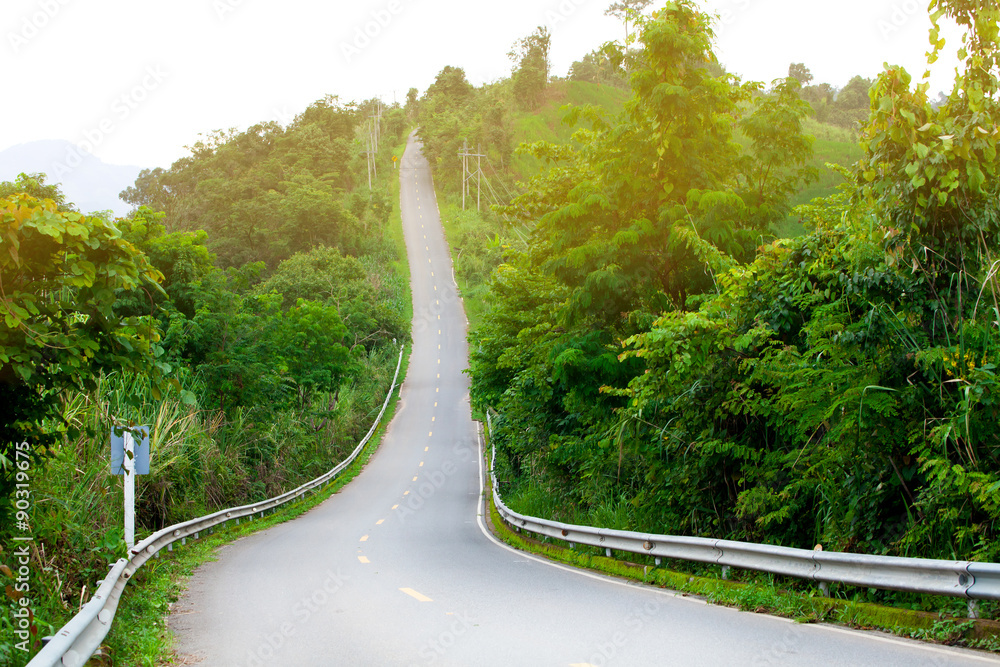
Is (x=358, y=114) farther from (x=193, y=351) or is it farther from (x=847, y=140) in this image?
(x=193, y=351)

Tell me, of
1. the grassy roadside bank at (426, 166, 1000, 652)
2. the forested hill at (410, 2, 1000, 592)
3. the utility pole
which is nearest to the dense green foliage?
the forested hill at (410, 2, 1000, 592)

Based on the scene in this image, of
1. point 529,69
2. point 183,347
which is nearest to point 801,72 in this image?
point 529,69

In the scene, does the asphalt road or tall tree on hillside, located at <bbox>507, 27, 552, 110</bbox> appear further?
tall tree on hillside, located at <bbox>507, 27, 552, 110</bbox>

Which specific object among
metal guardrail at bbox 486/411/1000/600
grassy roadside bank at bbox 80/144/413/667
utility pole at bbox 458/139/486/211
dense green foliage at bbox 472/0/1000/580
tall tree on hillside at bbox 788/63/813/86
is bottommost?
grassy roadside bank at bbox 80/144/413/667

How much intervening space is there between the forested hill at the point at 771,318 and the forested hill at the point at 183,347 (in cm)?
643

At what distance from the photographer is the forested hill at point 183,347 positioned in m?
6.52

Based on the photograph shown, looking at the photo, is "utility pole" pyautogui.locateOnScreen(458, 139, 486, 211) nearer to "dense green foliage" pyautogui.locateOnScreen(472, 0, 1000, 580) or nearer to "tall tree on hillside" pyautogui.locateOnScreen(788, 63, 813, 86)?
"tall tree on hillside" pyautogui.locateOnScreen(788, 63, 813, 86)

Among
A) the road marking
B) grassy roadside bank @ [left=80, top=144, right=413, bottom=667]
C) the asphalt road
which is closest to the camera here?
the asphalt road

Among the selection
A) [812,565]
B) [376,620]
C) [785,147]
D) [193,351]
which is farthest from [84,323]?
[193,351]

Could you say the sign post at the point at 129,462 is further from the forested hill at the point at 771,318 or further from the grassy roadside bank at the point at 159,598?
the forested hill at the point at 771,318

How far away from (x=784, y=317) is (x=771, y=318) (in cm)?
19

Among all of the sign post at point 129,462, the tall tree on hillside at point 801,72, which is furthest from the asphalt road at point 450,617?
the tall tree on hillside at point 801,72

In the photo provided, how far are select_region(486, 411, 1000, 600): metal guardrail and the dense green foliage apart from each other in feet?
2.12

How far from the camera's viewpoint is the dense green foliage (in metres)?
7.38
